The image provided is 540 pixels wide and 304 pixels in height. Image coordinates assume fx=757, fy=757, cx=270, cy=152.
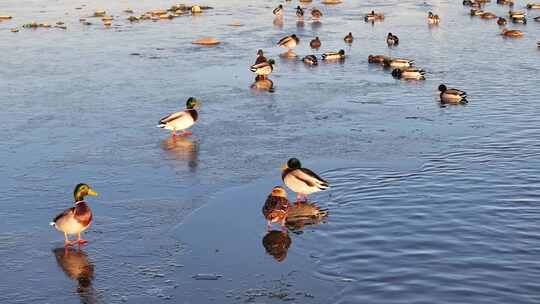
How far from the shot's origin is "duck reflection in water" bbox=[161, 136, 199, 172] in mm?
17891

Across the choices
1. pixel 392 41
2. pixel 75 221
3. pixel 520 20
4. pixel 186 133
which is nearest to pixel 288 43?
pixel 392 41

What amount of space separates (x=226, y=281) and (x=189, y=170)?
610cm

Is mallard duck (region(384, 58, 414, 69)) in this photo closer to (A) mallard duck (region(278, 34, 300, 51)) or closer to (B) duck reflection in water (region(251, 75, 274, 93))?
(B) duck reflection in water (region(251, 75, 274, 93))

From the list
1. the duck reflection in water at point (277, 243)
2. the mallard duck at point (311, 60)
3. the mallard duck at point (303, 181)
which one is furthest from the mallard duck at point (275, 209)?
the mallard duck at point (311, 60)

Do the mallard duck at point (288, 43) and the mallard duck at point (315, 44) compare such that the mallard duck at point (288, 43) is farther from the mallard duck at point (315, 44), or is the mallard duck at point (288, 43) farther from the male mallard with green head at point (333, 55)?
the male mallard with green head at point (333, 55)

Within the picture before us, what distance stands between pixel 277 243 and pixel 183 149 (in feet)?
21.6

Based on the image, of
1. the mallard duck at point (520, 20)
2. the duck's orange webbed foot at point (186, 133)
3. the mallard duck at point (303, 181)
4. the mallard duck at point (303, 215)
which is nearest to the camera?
the mallard duck at point (303, 215)

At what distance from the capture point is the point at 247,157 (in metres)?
17.9

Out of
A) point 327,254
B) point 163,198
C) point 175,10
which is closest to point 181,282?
point 327,254

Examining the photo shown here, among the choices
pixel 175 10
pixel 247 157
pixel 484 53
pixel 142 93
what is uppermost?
pixel 175 10

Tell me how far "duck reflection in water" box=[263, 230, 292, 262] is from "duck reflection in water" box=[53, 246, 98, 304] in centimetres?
292

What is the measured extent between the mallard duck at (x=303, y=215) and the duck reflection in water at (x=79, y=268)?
374cm

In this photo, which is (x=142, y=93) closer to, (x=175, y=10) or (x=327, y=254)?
(x=327, y=254)

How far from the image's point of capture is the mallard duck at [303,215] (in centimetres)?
1395
